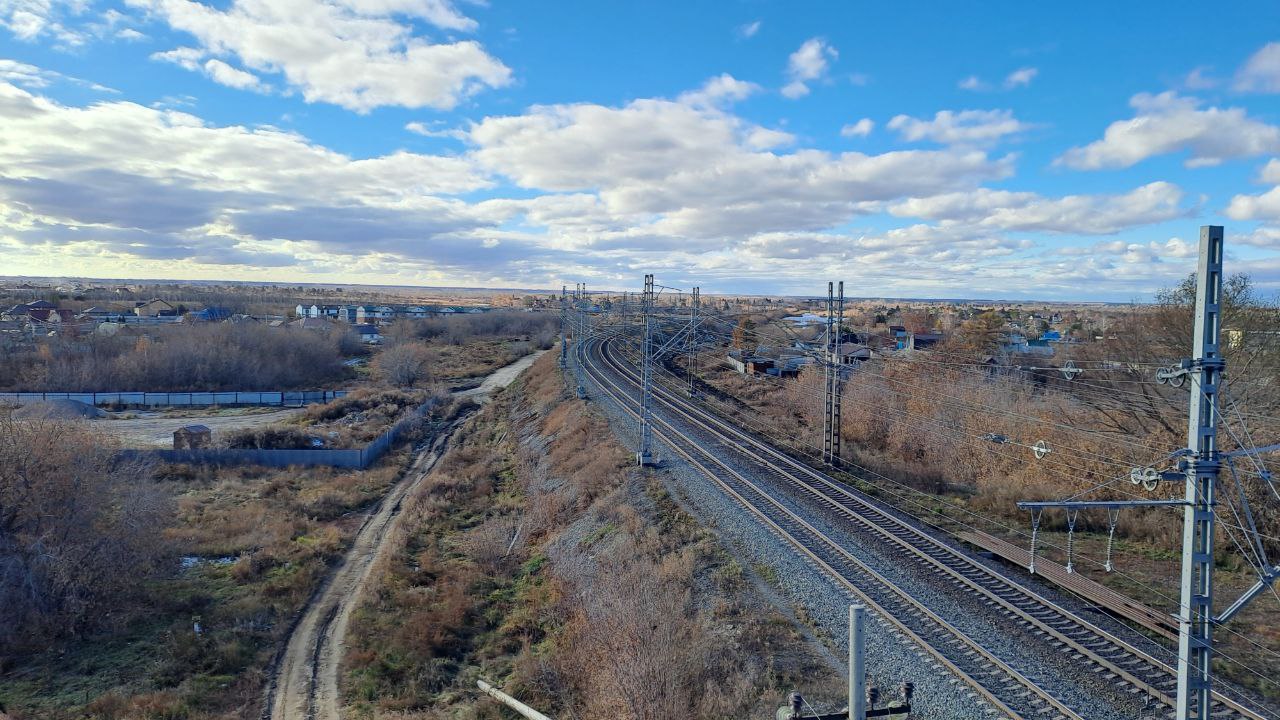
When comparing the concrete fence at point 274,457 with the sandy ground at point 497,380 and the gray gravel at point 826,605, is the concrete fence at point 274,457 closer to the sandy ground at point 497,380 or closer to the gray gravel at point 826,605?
the gray gravel at point 826,605

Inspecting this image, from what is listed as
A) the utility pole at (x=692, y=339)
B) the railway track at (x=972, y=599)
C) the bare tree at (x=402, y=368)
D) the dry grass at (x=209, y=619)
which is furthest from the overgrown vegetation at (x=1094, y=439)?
the bare tree at (x=402, y=368)

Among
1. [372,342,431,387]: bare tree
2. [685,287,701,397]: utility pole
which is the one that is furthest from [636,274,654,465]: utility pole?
[372,342,431,387]: bare tree

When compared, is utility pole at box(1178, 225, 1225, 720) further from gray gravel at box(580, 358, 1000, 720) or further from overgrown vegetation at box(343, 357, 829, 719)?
overgrown vegetation at box(343, 357, 829, 719)

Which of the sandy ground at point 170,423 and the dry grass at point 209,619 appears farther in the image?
the sandy ground at point 170,423

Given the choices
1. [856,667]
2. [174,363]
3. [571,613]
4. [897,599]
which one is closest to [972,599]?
[897,599]

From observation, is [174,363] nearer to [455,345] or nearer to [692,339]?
[455,345]

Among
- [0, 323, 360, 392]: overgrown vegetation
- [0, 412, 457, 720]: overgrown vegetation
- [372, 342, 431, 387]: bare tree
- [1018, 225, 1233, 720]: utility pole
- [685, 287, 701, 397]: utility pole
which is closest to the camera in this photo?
[1018, 225, 1233, 720]: utility pole
